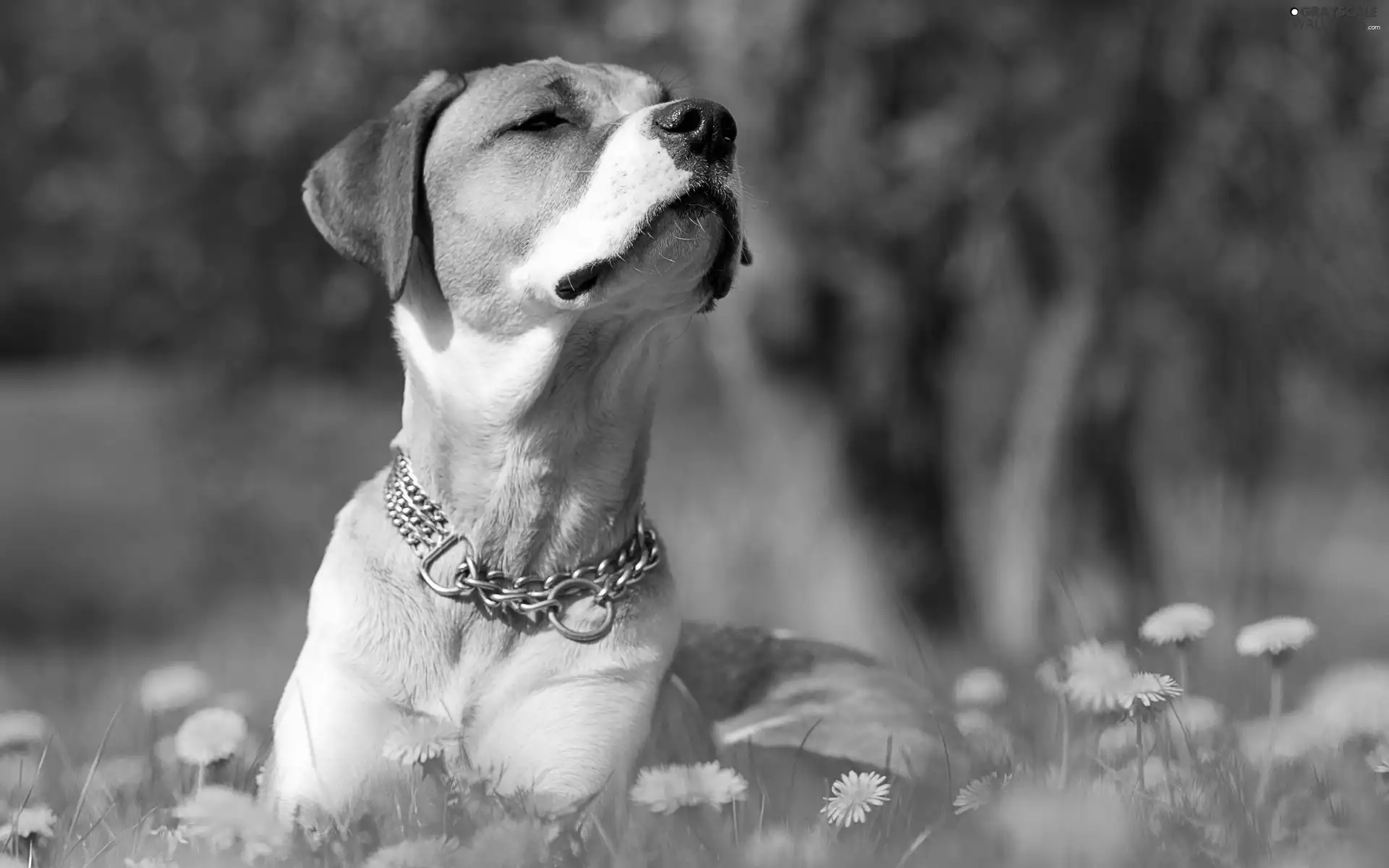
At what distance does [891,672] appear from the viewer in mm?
3994

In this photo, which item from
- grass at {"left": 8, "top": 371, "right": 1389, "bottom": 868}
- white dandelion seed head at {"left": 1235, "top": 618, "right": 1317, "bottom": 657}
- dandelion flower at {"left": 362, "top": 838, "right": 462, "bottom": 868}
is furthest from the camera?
white dandelion seed head at {"left": 1235, "top": 618, "right": 1317, "bottom": 657}

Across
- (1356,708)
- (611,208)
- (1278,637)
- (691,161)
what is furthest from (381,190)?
(1356,708)

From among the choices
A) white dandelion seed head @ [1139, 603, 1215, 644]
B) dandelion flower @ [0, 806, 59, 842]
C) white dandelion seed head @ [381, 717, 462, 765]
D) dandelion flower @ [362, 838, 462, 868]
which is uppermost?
white dandelion seed head @ [1139, 603, 1215, 644]

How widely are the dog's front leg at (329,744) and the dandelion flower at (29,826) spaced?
0.44 meters

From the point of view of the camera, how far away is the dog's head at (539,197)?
10.8 ft

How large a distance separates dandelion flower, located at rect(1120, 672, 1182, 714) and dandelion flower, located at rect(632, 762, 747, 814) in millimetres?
783

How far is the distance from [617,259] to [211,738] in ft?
4.62

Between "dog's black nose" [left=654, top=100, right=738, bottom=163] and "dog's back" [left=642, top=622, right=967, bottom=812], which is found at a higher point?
"dog's black nose" [left=654, top=100, right=738, bottom=163]

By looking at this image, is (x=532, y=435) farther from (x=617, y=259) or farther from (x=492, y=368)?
(x=617, y=259)

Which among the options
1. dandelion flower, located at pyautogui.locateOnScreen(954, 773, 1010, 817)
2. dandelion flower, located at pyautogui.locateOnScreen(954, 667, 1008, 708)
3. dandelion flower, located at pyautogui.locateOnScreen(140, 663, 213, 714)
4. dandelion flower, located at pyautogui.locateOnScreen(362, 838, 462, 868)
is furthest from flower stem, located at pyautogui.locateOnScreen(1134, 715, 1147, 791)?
dandelion flower, located at pyautogui.locateOnScreen(140, 663, 213, 714)

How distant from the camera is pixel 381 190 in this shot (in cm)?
357

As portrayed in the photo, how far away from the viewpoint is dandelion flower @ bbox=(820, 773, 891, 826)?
2719mm

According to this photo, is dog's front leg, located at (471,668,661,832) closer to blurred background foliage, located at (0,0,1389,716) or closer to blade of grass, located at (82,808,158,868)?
blade of grass, located at (82,808,158,868)

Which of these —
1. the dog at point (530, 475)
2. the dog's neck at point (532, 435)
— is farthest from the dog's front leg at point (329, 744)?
the dog's neck at point (532, 435)
